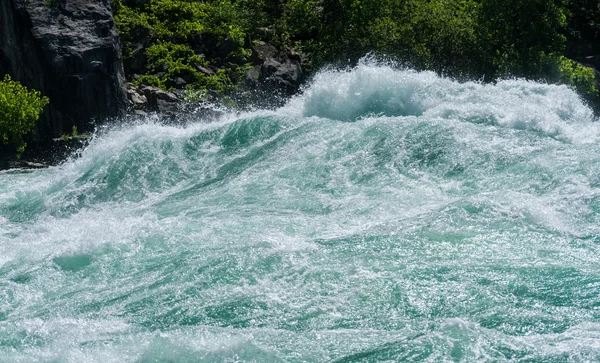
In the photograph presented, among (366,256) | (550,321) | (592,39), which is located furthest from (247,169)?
(592,39)

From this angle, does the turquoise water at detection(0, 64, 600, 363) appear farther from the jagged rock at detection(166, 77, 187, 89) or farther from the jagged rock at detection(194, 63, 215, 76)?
the jagged rock at detection(194, 63, 215, 76)

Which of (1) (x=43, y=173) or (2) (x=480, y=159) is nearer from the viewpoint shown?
(2) (x=480, y=159)

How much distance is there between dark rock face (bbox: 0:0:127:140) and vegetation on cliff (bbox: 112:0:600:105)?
5.85ft

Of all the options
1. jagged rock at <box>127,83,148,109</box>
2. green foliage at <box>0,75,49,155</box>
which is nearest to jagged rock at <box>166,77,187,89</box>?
jagged rock at <box>127,83,148,109</box>

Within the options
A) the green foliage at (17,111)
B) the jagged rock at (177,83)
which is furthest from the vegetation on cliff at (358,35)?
the green foliage at (17,111)

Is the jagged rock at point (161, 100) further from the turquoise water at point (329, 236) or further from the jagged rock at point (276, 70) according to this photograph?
the turquoise water at point (329, 236)

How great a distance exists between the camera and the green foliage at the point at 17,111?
1844 centimetres

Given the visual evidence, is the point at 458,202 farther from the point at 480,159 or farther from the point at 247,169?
the point at 247,169

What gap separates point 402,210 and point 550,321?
3.84 meters

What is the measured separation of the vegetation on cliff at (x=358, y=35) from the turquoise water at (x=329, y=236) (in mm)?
2956

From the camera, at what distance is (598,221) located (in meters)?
11.6

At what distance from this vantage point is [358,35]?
21781mm

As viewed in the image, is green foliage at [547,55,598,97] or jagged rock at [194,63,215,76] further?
jagged rock at [194,63,215,76]

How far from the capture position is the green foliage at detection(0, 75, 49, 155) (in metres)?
18.4
